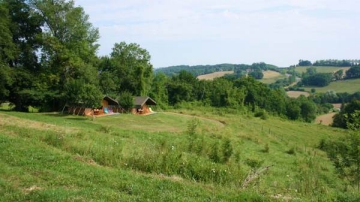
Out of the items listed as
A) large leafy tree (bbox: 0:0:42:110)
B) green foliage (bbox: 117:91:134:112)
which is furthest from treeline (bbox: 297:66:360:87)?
large leafy tree (bbox: 0:0:42:110)

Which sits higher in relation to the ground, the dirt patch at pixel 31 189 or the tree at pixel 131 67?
the tree at pixel 131 67

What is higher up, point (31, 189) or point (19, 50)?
point (19, 50)

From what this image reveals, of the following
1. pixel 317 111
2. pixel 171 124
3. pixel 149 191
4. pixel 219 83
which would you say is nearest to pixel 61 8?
pixel 171 124

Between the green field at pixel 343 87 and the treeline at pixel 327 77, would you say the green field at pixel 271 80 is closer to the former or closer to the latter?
the treeline at pixel 327 77

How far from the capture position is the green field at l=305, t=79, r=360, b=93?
115m

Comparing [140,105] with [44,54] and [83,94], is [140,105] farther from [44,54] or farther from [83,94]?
[44,54]

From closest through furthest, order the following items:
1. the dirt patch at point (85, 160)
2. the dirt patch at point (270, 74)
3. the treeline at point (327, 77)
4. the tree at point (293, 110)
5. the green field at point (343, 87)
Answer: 1. the dirt patch at point (85, 160)
2. the tree at point (293, 110)
3. the green field at point (343, 87)
4. the treeline at point (327, 77)
5. the dirt patch at point (270, 74)

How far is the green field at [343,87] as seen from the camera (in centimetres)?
11456

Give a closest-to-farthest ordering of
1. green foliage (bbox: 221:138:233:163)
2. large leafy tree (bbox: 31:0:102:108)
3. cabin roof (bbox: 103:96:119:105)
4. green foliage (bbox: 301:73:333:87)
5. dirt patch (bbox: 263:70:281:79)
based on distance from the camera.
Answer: green foliage (bbox: 221:138:233:163) → large leafy tree (bbox: 31:0:102:108) → cabin roof (bbox: 103:96:119:105) → green foliage (bbox: 301:73:333:87) → dirt patch (bbox: 263:70:281:79)

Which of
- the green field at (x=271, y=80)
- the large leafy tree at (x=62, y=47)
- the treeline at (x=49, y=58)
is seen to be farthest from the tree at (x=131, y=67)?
the green field at (x=271, y=80)

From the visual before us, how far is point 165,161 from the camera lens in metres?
10.0

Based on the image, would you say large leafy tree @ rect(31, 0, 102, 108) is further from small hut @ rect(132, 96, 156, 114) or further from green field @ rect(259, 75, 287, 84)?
green field @ rect(259, 75, 287, 84)

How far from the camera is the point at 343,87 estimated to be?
119438 mm

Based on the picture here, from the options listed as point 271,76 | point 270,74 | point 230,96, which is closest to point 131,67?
point 230,96
